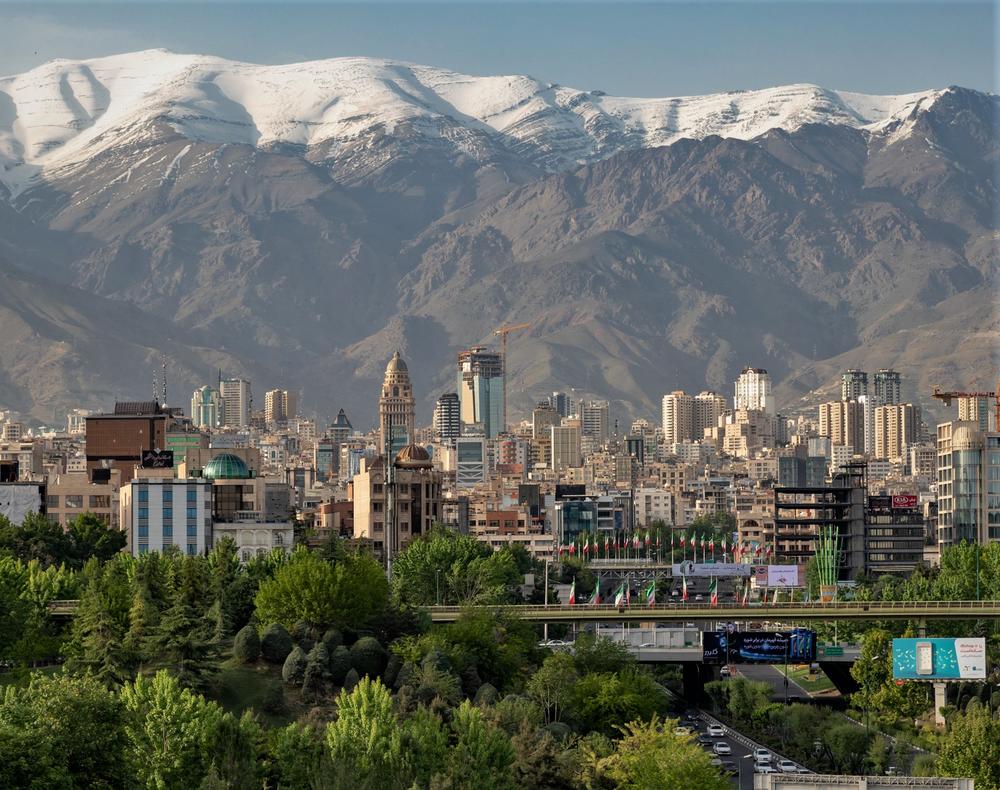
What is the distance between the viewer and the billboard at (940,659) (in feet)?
454

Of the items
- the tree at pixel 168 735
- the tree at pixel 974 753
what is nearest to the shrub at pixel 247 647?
the tree at pixel 168 735

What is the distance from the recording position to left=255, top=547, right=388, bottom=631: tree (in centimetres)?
12700

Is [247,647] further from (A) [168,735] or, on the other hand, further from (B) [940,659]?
(B) [940,659]

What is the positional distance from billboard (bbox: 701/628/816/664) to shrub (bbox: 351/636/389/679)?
31.6 metres

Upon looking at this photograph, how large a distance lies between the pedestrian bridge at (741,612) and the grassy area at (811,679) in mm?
13086

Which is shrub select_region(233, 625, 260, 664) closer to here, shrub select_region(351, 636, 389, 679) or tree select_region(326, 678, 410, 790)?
shrub select_region(351, 636, 389, 679)

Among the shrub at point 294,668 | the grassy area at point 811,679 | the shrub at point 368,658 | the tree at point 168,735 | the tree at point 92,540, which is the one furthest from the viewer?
the tree at point 92,540

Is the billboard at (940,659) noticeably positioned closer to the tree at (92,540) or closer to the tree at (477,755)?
the tree at (477,755)

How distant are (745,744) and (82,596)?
3678 centimetres

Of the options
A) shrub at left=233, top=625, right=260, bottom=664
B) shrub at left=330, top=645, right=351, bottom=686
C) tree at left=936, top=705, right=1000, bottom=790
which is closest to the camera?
tree at left=936, top=705, right=1000, bottom=790

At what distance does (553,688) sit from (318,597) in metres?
14.2

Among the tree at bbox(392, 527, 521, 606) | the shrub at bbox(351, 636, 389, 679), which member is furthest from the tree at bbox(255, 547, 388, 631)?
the tree at bbox(392, 527, 521, 606)

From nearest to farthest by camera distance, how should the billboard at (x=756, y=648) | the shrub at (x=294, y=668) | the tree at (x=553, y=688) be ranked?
the shrub at (x=294, y=668) < the tree at (x=553, y=688) < the billboard at (x=756, y=648)

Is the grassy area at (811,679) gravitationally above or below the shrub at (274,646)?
below
